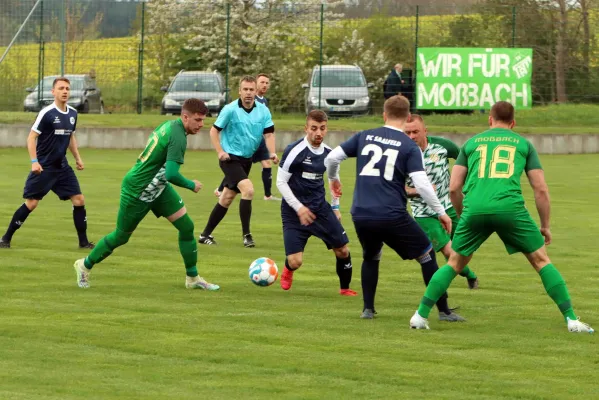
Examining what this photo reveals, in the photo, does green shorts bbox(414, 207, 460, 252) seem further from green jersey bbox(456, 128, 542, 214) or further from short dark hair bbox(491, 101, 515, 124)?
short dark hair bbox(491, 101, 515, 124)

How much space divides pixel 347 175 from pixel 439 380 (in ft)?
56.6

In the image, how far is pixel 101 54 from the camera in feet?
108

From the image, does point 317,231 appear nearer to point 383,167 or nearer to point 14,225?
point 383,167

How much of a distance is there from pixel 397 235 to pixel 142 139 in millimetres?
21299

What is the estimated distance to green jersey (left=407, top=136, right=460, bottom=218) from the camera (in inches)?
418

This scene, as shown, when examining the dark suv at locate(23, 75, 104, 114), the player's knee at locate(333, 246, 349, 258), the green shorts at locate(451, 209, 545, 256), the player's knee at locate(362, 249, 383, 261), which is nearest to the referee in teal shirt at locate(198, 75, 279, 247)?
the player's knee at locate(333, 246, 349, 258)

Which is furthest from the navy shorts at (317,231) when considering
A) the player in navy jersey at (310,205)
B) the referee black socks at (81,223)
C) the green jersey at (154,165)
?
the referee black socks at (81,223)

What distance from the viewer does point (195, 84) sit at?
3288 centimetres

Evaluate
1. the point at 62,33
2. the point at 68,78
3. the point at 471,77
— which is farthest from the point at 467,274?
the point at 62,33

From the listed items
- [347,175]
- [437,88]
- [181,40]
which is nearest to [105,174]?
[347,175]

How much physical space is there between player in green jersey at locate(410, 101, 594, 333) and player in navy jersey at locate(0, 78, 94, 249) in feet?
19.6

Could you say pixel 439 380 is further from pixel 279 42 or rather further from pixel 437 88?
pixel 279 42

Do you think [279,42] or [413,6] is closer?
[413,6]

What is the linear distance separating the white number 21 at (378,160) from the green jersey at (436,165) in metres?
1.33
